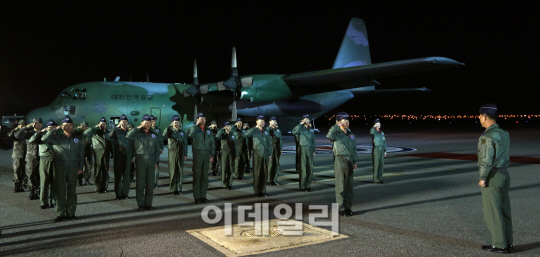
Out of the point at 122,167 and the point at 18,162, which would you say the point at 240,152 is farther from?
the point at 18,162

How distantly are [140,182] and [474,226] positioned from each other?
17.8 feet

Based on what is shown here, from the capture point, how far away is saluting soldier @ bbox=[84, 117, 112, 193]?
9.04m

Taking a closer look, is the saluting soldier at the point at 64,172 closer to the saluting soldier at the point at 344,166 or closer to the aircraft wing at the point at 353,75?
the saluting soldier at the point at 344,166

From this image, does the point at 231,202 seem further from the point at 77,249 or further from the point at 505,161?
the point at 505,161

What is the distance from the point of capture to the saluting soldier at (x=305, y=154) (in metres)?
8.94

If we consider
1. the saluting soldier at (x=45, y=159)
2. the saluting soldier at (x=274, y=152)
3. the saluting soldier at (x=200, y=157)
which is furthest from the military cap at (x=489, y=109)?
the saluting soldier at (x=45, y=159)

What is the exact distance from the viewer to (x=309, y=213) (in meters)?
6.71

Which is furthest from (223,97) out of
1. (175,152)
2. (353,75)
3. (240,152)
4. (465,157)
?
(465,157)

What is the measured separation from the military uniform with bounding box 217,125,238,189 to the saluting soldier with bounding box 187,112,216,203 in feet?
Answer: 4.67

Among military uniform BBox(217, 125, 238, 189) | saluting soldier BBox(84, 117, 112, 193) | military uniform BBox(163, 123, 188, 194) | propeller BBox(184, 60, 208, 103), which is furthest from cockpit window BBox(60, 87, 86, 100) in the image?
military uniform BBox(163, 123, 188, 194)

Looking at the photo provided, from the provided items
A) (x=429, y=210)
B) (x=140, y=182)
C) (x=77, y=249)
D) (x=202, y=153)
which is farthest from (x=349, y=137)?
(x=77, y=249)

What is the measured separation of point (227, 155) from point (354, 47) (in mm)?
14827

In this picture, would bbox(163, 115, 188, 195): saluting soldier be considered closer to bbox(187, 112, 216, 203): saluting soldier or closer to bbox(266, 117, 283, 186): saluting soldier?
bbox(187, 112, 216, 203): saluting soldier

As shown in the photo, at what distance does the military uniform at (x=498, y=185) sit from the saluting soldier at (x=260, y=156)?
4.62 m
